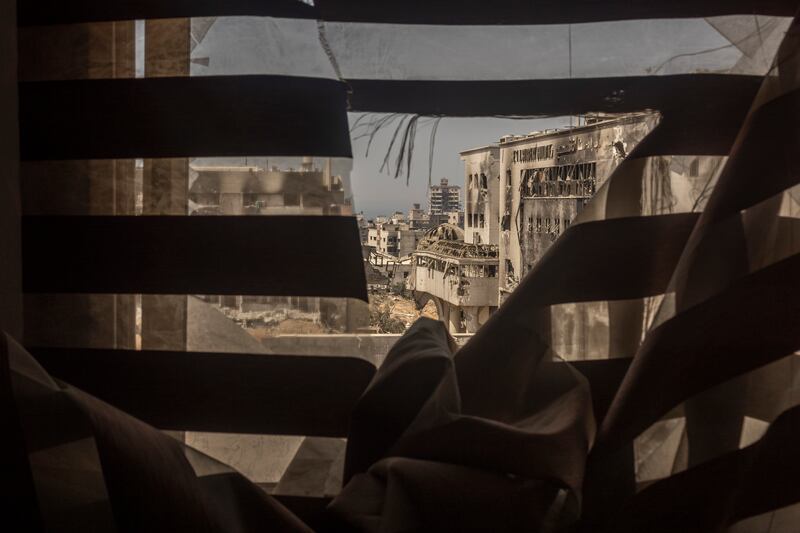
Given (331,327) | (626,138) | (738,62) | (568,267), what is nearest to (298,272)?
(331,327)

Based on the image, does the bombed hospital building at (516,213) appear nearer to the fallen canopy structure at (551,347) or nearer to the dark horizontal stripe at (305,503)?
the fallen canopy structure at (551,347)

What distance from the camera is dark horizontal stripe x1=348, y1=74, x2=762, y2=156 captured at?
92cm

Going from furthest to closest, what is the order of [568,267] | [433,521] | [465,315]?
[465,315], [568,267], [433,521]

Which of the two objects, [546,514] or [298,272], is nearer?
[546,514]

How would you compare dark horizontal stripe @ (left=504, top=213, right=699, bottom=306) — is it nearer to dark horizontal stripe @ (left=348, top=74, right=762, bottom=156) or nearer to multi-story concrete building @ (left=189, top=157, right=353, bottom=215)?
dark horizontal stripe @ (left=348, top=74, right=762, bottom=156)

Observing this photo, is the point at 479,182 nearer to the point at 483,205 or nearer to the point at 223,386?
the point at 483,205

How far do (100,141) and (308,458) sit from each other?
59 centimetres

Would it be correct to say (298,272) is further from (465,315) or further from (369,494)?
(465,315)

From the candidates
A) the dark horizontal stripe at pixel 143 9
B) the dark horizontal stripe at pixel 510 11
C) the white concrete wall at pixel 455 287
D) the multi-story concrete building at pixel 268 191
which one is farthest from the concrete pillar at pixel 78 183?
the white concrete wall at pixel 455 287

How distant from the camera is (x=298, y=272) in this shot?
0.96 m

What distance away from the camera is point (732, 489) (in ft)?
2.33

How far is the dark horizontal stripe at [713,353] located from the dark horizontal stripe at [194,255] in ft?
1.36

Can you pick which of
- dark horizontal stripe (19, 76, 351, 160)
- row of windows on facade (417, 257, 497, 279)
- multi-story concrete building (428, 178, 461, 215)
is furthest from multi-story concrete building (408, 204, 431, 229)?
row of windows on facade (417, 257, 497, 279)

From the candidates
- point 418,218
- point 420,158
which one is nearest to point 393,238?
point 418,218
